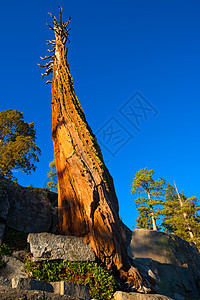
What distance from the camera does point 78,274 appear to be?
6207 millimetres

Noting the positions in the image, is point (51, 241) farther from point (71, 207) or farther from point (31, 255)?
point (71, 207)

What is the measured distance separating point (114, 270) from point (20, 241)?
3.31 metres

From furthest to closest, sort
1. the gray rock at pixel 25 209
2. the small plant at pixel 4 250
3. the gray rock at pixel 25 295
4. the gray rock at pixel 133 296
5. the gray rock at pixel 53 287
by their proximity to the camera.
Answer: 1. the gray rock at pixel 25 209
2. the small plant at pixel 4 250
3. the gray rock at pixel 133 296
4. the gray rock at pixel 53 287
5. the gray rock at pixel 25 295

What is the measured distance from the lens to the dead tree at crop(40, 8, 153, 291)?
680 cm

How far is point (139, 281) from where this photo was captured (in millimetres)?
6445

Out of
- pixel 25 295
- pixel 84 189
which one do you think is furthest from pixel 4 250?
pixel 25 295

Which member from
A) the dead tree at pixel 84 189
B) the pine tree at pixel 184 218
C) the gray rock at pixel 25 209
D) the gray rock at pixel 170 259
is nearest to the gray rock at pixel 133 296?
the dead tree at pixel 84 189

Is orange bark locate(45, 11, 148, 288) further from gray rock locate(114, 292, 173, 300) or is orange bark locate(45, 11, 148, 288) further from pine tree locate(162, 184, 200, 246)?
pine tree locate(162, 184, 200, 246)

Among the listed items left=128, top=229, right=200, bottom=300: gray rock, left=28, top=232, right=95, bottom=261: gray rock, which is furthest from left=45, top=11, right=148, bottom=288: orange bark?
left=128, top=229, right=200, bottom=300: gray rock

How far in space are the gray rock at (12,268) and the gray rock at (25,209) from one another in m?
1.92

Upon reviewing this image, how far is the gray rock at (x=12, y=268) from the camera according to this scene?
19.0 ft

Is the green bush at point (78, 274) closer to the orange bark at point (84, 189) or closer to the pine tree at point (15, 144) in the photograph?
the orange bark at point (84, 189)

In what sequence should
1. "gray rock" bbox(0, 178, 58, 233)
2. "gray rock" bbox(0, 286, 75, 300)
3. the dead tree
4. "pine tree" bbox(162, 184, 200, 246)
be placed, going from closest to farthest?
"gray rock" bbox(0, 286, 75, 300) → the dead tree → "gray rock" bbox(0, 178, 58, 233) → "pine tree" bbox(162, 184, 200, 246)

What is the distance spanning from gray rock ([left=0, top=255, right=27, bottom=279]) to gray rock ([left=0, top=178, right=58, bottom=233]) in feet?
6.30
